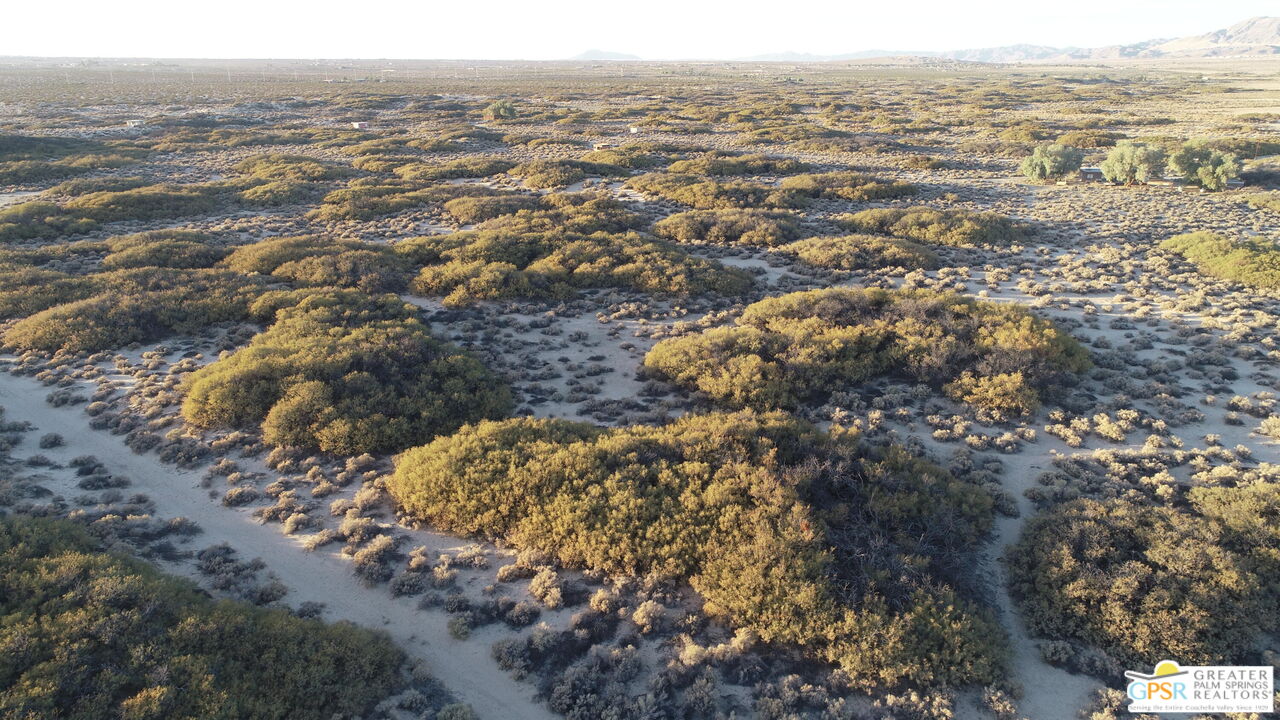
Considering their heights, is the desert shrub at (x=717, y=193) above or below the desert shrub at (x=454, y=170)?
below

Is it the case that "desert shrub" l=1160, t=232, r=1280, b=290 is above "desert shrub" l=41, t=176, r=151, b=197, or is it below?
below

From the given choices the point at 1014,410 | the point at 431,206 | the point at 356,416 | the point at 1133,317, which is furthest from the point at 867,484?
the point at 431,206

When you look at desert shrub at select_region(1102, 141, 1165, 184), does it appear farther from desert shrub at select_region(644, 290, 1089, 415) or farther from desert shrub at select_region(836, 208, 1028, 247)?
desert shrub at select_region(644, 290, 1089, 415)

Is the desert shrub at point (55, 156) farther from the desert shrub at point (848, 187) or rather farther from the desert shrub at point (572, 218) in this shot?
the desert shrub at point (848, 187)

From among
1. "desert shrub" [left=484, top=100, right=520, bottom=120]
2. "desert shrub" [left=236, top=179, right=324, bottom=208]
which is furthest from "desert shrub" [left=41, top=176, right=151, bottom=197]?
"desert shrub" [left=484, top=100, right=520, bottom=120]

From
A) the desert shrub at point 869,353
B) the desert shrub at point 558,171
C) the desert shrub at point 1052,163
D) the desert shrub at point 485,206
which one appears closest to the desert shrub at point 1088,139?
the desert shrub at point 1052,163

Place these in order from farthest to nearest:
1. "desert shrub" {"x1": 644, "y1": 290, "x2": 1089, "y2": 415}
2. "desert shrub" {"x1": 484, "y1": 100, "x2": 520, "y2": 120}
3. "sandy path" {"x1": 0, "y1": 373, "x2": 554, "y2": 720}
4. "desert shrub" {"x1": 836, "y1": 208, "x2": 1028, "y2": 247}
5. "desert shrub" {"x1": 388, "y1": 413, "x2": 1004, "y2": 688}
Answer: "desert shrub" {"x1": 484, "y1": 100, "x2": 520, "y2": 120} → "desert shrub" {"x1": 836, "y1": 208, "x2": 1028, "y2": 247} → "desert shrub" {"x1": 644, "y1": 290, "x2": 1089, "y2": 415} → "desert shrub" {"x1": 388, "y1": 413, "x2": 1004, "y2": 688} → "sandy path" {"x1": 0, "y1": 373, "x2": 554, "y2": 720}
